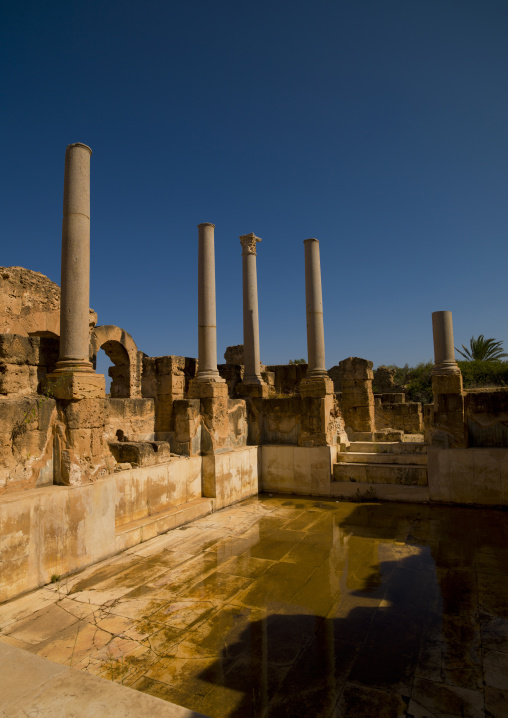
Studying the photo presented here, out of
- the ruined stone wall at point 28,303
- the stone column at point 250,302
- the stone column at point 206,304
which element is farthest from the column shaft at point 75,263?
the stone column at point 250,302

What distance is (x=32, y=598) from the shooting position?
15.1 ft

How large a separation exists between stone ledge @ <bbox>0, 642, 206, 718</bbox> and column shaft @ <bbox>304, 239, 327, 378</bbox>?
8446 millimetres

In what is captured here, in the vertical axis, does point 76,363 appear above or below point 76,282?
below

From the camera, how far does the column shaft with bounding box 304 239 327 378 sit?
1044cm

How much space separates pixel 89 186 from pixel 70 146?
24.0 inches

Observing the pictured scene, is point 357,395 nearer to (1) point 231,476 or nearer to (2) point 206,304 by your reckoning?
(1) point 231,476

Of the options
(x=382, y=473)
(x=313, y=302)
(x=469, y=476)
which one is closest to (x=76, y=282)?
(x=313, y=302)

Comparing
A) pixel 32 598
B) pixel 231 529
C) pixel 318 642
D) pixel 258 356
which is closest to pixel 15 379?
pixel 32 598

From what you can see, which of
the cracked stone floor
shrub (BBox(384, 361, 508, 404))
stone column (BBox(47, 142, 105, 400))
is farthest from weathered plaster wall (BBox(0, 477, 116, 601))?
shrub (BBox(384, 361, 508, 404))

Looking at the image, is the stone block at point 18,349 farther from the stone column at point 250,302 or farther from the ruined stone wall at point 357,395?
the ruined stone wall at point 357,395

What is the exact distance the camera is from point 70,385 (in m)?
5.61

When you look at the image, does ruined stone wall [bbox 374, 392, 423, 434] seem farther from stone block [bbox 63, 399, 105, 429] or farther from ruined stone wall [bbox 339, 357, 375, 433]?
stone block [bbox 63, 399, 105, 429]

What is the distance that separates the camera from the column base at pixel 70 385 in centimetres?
561

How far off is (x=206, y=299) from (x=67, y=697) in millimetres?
7852
